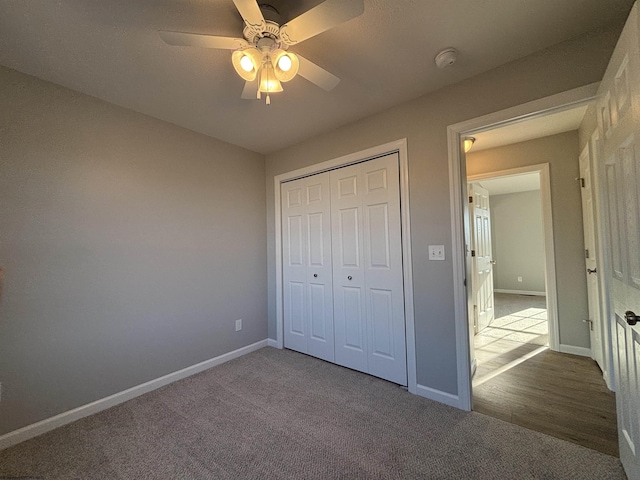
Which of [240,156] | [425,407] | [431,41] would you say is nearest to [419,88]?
[431,41]

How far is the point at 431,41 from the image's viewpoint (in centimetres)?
160

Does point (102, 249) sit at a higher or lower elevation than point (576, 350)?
higher

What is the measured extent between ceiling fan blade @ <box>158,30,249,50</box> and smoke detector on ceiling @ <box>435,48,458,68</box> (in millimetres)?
1186

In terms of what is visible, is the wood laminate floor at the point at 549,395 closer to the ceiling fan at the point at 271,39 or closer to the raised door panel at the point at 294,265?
the raised door panel at the point at 294,265

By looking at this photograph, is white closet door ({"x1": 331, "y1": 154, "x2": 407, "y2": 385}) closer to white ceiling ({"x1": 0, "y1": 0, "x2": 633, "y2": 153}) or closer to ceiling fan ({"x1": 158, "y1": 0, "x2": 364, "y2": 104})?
white ceiling ({"x1": 0, "y1": 0, "x2": 633, "y2": 153})

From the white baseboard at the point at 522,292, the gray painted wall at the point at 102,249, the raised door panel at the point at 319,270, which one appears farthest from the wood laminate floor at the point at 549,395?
the white baseboard at the point at 522,292

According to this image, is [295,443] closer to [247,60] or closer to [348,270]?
[348,270]

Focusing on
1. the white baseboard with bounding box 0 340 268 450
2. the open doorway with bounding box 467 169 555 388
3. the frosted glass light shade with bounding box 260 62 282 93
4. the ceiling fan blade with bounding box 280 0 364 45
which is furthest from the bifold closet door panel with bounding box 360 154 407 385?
the white baseboard with bounding box 0 340 268 450

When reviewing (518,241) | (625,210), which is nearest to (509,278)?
(518,241)

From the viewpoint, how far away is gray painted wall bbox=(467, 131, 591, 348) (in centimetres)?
283

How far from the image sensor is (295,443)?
164 cm

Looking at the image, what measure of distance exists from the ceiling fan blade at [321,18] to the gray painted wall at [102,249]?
1.77 metres

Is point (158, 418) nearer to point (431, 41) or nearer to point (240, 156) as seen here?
point (240, 156)

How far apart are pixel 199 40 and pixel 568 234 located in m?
3.71
